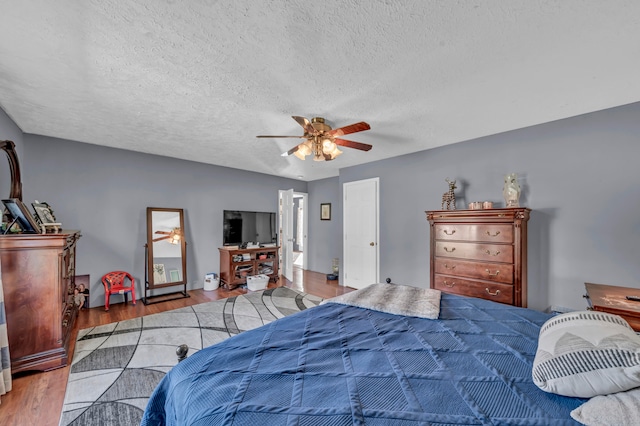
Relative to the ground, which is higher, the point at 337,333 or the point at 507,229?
the point at 507,229

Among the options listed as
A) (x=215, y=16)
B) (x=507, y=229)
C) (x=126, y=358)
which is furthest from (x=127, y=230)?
(x=507, y=229)

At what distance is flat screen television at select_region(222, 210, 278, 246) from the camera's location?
4973 millimetres

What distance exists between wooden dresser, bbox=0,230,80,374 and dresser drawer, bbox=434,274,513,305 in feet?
12.7

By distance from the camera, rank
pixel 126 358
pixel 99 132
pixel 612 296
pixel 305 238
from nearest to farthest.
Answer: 1. pixel 612 296
2. pixel 126 358
3. pixel 99 132
4. pixel 305 238

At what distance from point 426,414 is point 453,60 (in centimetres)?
200

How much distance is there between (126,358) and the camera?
2.37 meters

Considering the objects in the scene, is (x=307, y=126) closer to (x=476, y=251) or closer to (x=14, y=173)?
(x=476, y=251)

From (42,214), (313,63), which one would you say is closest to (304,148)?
(313,63)

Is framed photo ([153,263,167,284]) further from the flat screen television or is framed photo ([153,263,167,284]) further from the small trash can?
the flat screen television

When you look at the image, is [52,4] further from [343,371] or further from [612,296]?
[612,296]

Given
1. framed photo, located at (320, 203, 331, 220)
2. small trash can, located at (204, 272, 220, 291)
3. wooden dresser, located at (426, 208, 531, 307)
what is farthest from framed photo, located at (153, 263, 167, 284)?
wooden dresser, located at (426, 208, 531, 307)

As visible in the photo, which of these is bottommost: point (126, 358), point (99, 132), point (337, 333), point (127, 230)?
point (126, 358)

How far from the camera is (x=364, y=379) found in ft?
3.30

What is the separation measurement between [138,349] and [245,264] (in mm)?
2385
